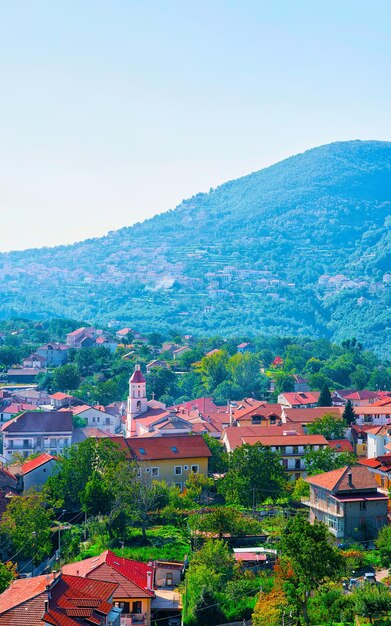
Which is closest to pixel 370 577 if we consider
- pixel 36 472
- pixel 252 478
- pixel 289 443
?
pixel 252 478

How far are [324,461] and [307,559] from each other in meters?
17.9

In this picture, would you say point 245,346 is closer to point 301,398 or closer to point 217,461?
point 301,398

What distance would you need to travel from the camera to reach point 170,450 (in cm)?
5059

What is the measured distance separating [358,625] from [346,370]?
72.3m

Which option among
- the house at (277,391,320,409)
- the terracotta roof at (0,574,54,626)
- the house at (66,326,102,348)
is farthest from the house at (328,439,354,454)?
the house at (66,326,102,348)

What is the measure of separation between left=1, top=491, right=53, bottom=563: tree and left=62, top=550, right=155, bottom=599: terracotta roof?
2887 millimetres

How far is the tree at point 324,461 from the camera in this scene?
48.1m

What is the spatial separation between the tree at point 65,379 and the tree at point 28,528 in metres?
50.1

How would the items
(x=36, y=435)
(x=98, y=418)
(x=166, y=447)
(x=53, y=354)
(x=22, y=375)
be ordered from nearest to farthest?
(x=166, y=447) → (x=36, y=435) → (x=98, y=418) → (x=22, y=375) → (x=53, y=354)

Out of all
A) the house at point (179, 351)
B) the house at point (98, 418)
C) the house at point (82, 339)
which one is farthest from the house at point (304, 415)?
the house at point (82, 339)

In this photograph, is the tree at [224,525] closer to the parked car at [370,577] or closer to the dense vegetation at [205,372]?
the parked car at [370,577]

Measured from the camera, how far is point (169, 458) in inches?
1964

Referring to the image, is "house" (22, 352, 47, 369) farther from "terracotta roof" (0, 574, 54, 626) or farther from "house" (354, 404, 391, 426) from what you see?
"terracotta roof" (0, 574, 54, 626)

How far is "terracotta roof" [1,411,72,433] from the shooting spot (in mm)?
62344
